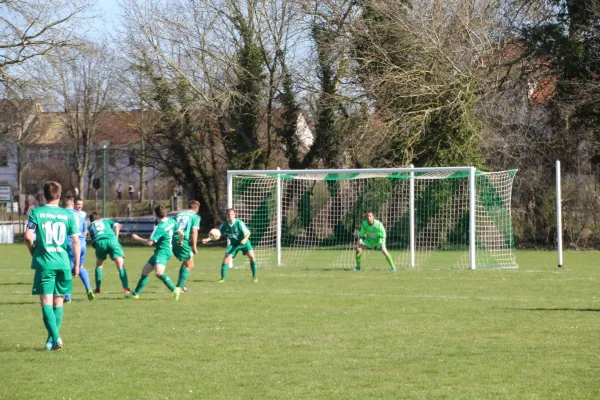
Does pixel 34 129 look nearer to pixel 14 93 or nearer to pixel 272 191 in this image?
pixel 14 93

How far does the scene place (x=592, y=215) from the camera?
98.4 ft

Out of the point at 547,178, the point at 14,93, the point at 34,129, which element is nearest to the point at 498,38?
the point at 547,178

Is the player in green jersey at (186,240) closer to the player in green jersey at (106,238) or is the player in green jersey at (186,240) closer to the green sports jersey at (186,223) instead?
the green sports jersey at (186,223)

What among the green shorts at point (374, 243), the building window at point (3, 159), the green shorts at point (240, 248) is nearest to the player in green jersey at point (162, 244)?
the green shorts at point (240, 248)

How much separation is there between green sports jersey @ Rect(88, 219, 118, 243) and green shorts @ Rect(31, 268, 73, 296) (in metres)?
6.19

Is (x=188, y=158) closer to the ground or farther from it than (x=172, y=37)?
closer to the ground

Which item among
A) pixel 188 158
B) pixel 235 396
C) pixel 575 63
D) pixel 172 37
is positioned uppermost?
pixel 172 37

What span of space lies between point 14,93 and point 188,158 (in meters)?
9.64

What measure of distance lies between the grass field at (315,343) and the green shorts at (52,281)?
0.69 metres

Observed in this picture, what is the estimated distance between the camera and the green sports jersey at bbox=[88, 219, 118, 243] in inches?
614

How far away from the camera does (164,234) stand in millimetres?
14281

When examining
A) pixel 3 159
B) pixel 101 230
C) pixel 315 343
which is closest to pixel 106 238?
pixel 101 230

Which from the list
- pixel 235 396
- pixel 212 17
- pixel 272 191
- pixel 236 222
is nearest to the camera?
pixel 235 396

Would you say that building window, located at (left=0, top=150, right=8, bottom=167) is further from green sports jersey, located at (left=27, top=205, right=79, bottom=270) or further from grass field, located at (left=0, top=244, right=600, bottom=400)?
green sports jersey, located at (left=27, top=205, right=79, bottom=270)
